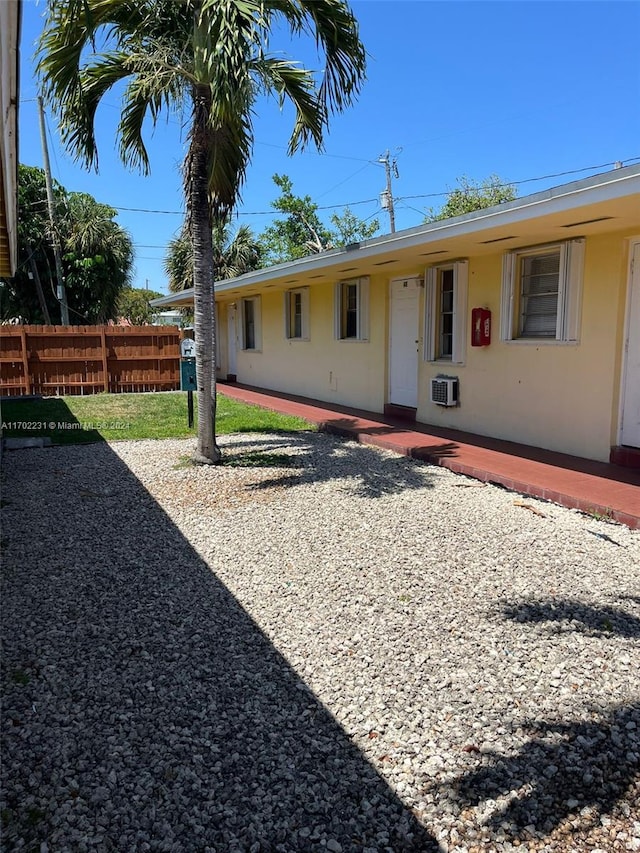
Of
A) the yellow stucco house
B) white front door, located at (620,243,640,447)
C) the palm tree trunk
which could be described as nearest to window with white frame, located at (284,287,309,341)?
the yellow stucco house

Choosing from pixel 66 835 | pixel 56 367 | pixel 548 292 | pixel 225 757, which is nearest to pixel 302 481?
pixel 548 292

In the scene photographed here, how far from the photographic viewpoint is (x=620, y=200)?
17.2ft

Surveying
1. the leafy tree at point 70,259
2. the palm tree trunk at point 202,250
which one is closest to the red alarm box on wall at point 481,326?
the palm tree trunk at point 202,250

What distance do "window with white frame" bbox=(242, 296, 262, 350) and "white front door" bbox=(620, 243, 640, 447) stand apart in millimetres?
11178

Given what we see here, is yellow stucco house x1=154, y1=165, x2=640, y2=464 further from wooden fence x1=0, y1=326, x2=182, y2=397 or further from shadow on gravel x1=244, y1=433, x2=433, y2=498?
wooden fence x1=0, y1=326, x2=182, y2=397

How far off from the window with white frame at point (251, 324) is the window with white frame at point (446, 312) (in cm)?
766

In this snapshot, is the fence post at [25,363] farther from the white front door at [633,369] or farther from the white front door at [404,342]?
the white front door at [633,369]

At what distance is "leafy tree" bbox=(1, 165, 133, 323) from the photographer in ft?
74.6

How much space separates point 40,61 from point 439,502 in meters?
5.93

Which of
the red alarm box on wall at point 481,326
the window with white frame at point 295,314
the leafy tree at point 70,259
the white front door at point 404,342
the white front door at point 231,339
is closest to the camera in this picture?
the red alarm box on wall at point 481,326

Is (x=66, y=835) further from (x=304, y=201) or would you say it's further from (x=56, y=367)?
(x=304, y=201)

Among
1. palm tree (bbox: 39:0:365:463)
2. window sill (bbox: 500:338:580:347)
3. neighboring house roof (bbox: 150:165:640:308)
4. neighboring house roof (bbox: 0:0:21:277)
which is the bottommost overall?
window sill (bbox: 500:338:580:347)

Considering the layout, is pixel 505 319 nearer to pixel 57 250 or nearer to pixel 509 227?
pixel 509 227

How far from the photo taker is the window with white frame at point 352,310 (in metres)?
11.6
